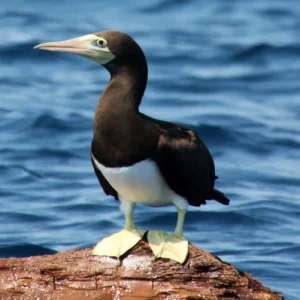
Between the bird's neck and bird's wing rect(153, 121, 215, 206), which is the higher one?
the bird's neck

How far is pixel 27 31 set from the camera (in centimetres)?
2662

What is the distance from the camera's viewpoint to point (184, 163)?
384 inches

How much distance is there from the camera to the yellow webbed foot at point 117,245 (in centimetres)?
Result: 948

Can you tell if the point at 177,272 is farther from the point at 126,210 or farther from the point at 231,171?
→ the point at 231,171

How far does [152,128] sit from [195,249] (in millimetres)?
929

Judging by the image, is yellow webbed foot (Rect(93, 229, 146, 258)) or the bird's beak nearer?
yellow webbed foot (Rect(93, 229, 146, 258))

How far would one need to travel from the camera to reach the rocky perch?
935cm

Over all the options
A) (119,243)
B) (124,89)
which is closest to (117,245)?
(119,243)

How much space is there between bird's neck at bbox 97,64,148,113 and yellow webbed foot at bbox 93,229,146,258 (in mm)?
912

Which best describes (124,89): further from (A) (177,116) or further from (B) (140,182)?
(A) (177,116)

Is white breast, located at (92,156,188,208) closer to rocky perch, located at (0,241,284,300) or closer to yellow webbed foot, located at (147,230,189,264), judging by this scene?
yellow webbed foot, located at (147,230,189,264)

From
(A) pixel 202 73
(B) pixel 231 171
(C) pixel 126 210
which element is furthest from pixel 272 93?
(C) pixel 126 210

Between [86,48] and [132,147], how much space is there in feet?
2.73

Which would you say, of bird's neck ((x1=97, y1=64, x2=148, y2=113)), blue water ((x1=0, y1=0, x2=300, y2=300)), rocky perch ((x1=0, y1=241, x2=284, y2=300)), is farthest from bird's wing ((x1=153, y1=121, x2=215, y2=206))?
blue water ((x1=0, y1=0, x2=300, y2=300))
